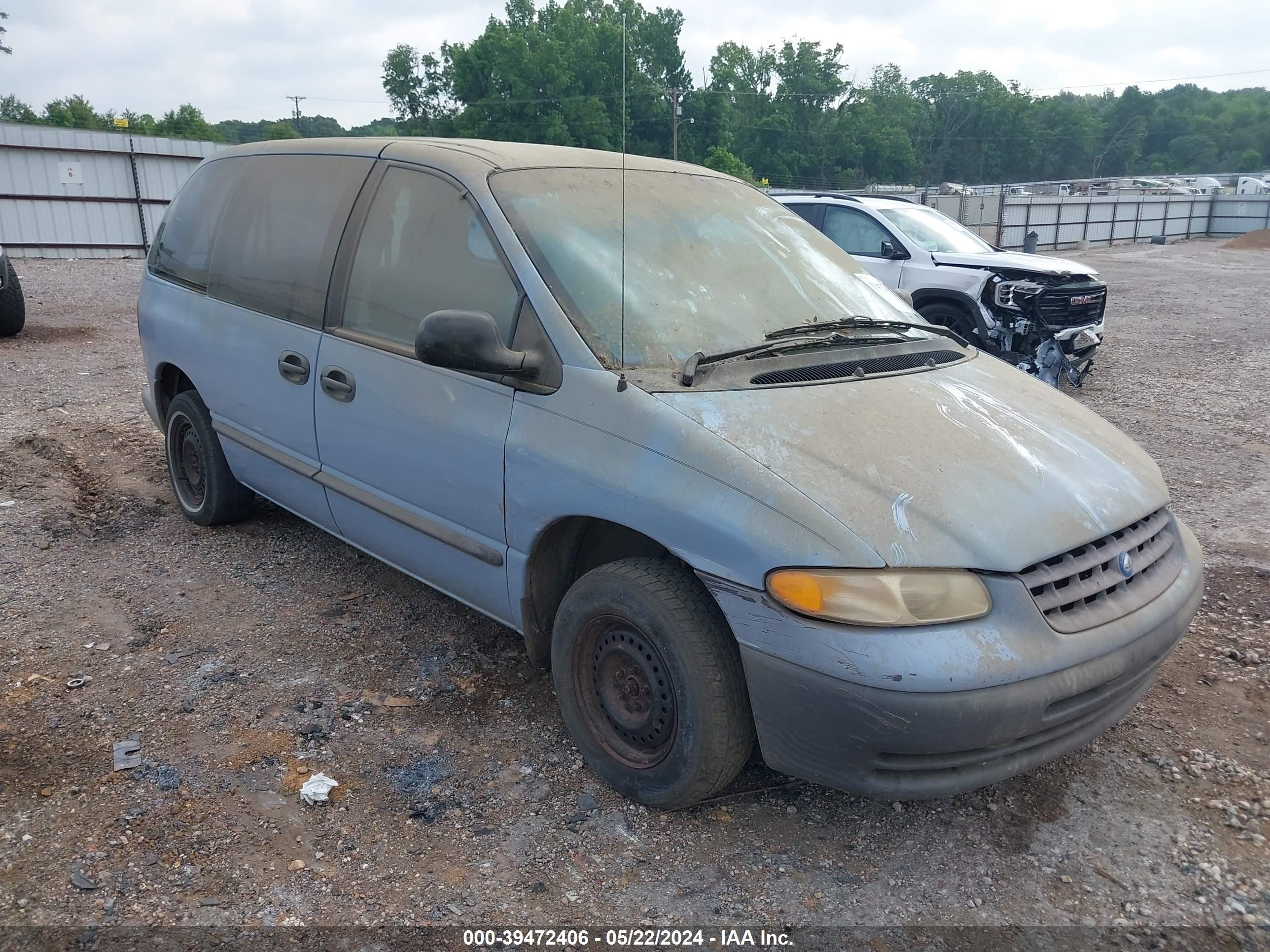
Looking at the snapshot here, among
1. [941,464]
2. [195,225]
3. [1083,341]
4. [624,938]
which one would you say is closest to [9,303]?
[195,225]

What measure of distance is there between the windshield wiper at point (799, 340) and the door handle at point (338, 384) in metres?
1.34

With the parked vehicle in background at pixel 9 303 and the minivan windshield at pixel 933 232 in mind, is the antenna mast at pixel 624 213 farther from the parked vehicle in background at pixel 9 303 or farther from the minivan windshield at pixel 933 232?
the parked vehicle in background at pixel 9 303

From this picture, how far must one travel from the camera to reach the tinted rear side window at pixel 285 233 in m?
3.67

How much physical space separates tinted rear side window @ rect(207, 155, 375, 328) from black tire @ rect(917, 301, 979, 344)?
260 inches

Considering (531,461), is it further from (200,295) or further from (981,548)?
(200,295)

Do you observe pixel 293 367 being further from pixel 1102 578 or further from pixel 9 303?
pixel 9 303

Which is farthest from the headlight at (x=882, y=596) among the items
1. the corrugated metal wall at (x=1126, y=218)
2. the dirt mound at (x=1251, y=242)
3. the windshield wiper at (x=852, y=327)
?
the dirt mound at (x=1251, y=242)

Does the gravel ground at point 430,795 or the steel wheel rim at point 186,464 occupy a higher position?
the steel wheel rim at point 186,464

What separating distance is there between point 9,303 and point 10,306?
4cm

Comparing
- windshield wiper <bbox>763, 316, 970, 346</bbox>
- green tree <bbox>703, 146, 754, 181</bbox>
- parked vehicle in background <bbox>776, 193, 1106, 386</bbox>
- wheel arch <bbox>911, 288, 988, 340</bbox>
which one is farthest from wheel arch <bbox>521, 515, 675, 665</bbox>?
green tree <bbox>703, 146, 754, 181</bbox>

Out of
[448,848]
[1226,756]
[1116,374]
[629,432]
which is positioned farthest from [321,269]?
[1116,374]

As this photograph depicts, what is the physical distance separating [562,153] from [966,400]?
5.79 feet

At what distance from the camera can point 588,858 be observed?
2.55 meters

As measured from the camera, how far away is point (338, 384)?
3.46 m
